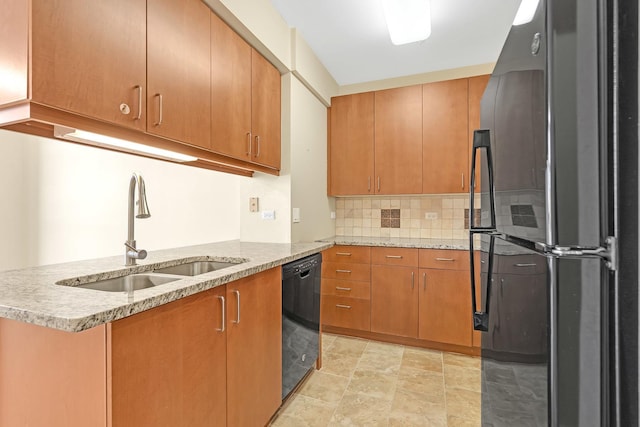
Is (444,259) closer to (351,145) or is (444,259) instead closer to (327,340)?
(327,340)

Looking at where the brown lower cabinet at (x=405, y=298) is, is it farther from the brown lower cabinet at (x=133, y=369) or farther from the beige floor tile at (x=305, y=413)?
the brown lower cabinet at (x=133, y=369)

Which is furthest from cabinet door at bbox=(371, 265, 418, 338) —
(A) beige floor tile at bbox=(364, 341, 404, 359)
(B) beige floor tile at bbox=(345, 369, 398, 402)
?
(B) beige floor tile at bbox=(345, 369, 398, 402)

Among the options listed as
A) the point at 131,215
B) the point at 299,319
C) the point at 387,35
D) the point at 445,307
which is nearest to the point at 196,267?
the point at 131,215

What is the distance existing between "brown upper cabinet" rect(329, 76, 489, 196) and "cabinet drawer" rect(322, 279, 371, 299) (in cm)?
90

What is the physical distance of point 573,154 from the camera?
0.59 metres

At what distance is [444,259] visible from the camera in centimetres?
263

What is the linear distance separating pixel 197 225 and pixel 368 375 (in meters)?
1.63

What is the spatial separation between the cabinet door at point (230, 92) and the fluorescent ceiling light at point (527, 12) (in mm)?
1377

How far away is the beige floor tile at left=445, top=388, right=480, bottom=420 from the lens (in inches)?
71.2

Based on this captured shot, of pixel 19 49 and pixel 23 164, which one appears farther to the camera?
pixel 23 164

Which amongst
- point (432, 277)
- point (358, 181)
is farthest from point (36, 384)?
point (358, 181)

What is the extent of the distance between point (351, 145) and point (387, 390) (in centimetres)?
221

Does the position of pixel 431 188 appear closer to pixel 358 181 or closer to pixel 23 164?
pixel 358 181

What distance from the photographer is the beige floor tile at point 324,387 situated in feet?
6.48
